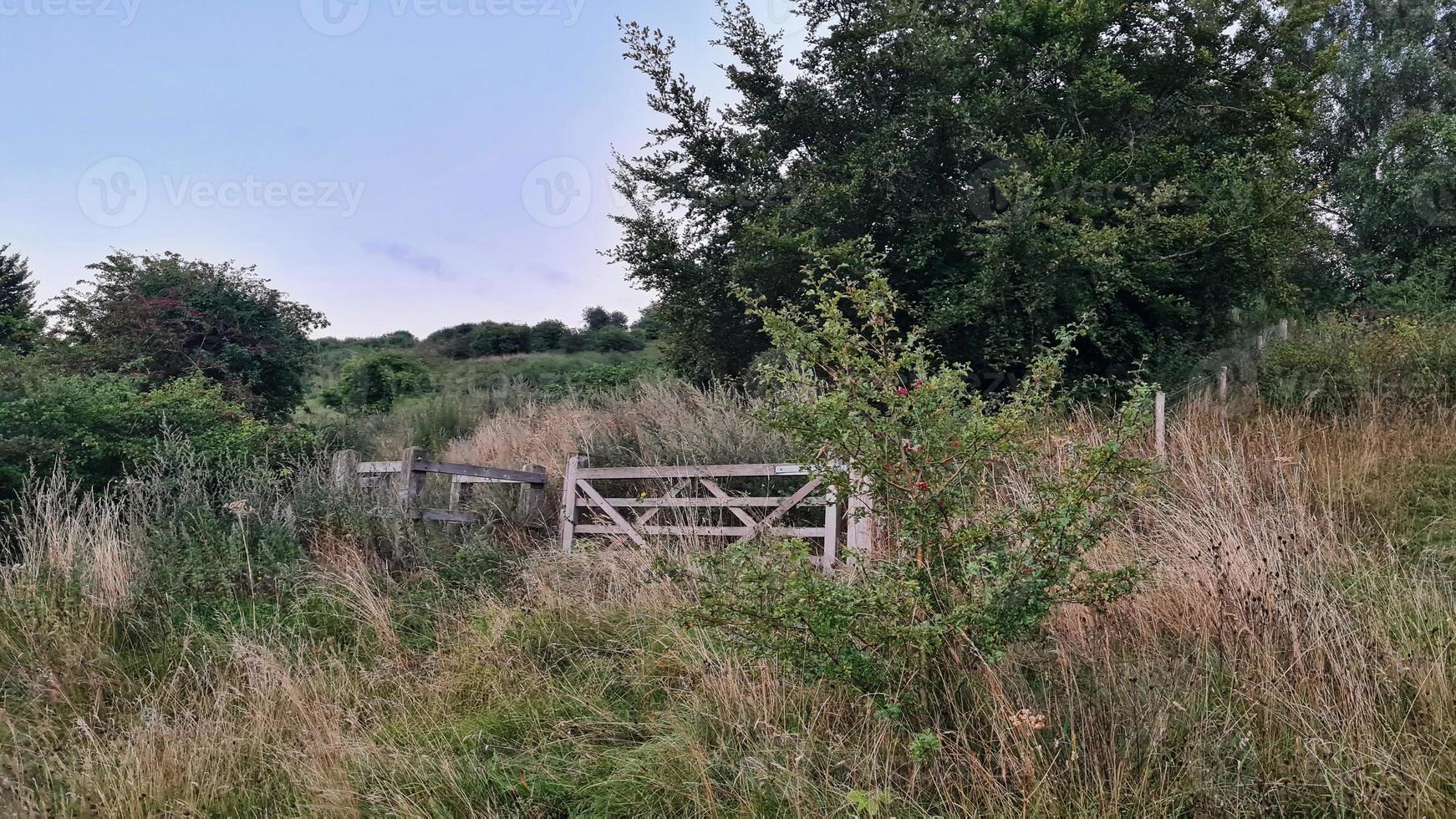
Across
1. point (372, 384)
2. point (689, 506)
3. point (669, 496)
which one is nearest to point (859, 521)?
point (689, 506)

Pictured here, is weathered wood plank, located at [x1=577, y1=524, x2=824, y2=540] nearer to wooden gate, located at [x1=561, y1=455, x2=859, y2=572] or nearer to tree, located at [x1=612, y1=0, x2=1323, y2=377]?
wooden gate, located at [x1=561, y1=455, x2=859, y2=572]

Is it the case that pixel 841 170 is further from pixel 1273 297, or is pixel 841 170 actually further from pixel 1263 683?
pixel 1263 683

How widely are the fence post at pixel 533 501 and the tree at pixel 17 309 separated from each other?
8.30m

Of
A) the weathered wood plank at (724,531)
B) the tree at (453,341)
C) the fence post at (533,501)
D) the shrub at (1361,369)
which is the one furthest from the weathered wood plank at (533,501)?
the tree at (453,341)

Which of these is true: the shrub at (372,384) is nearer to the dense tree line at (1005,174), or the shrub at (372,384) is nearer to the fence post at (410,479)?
the dense tree line at (1005,174)

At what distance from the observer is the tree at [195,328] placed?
1479 cm

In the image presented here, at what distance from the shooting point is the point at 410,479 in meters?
7.82

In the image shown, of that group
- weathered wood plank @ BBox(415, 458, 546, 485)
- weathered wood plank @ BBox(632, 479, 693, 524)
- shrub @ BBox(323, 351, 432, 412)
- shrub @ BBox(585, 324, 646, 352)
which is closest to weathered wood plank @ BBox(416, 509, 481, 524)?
weathered wood plank @ BBox(415, 458, 546, 485)

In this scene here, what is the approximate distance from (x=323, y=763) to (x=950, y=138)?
36.4 ft

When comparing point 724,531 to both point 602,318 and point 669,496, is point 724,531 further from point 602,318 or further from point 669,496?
point 602,318

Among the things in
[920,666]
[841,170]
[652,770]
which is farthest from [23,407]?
[841,170]

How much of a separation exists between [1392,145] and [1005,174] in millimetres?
12269

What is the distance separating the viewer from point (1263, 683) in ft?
10.1

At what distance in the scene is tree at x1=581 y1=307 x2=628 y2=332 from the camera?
39031 mm
